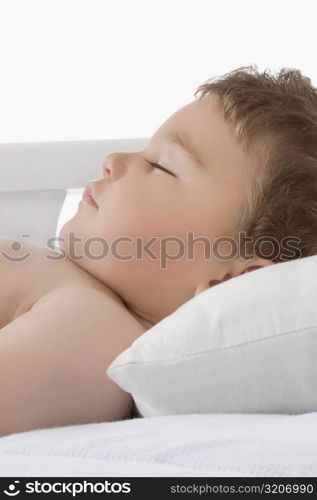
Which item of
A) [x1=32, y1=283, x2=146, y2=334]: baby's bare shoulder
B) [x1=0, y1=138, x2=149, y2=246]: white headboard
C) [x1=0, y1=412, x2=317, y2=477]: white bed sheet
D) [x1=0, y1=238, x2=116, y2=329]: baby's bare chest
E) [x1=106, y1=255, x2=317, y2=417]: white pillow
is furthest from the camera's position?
[x1=0, y1=138, x2=149, y2=246]: white headboard

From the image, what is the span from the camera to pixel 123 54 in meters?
2.17

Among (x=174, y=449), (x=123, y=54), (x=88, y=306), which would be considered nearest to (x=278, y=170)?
(x=88, y=306)

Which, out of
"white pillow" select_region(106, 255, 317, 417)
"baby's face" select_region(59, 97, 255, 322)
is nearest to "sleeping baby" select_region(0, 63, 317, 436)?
"baby's face" select_region(59, 97, 255, 322)

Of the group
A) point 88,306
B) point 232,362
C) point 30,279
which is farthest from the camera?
point 30,279

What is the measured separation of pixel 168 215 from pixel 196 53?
1.20 meters

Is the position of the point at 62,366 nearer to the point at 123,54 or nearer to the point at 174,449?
the point at 174,449

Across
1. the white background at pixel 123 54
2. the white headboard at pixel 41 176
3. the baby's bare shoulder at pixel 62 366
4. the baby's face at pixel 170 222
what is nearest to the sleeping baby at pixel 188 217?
the baby's face at pixel 170 222

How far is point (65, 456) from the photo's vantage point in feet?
2.28

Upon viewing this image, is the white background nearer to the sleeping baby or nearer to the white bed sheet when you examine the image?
the sleeping baby

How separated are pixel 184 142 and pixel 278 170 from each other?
0.49 feet

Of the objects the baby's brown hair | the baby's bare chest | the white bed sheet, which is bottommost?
the white bed sheet

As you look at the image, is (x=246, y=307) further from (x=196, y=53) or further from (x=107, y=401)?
(x=196, y=53)

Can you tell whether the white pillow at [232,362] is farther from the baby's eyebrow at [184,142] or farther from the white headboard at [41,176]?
the white headboard at [41,176]

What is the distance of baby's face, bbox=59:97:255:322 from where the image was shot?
43.6 inches
